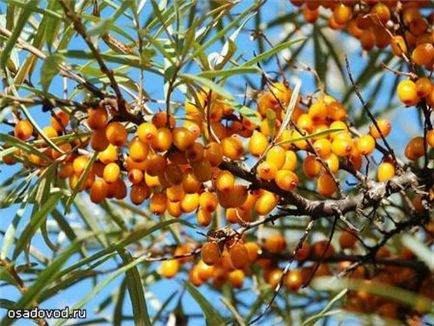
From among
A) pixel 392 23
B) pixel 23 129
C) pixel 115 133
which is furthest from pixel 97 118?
pixel 392 23

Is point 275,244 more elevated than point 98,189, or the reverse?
point 275,244

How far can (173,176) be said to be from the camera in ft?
2.63

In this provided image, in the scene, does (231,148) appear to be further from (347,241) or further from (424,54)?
(347,241)

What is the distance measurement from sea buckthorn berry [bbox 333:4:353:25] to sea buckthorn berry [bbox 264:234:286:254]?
370 mm

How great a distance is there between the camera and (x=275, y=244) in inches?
53.0

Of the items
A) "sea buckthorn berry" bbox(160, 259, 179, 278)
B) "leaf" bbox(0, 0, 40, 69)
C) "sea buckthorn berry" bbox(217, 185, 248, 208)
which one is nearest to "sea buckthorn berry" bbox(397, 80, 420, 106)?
"sea buckthorn berry" bbox(217, 185, 248, 208)

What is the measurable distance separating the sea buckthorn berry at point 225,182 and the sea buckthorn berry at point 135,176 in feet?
0.27

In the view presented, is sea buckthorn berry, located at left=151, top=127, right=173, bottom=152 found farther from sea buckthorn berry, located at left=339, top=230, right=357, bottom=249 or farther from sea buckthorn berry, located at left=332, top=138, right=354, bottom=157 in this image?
sea buckthorn berry, located at left=339, top=230, right=357, bottom=249

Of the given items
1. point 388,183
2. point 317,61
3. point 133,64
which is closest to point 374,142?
point 388,183

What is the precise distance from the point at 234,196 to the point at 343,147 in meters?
0.17

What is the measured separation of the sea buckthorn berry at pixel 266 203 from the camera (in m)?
0.87

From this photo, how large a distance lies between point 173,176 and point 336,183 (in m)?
0.21

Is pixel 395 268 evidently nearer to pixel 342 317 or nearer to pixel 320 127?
pixel 320 127

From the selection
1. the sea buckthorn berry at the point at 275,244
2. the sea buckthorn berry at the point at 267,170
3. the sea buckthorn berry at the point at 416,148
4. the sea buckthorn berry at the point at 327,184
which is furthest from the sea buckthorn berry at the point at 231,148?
the sea buckthorn berry at the point at 275,244
